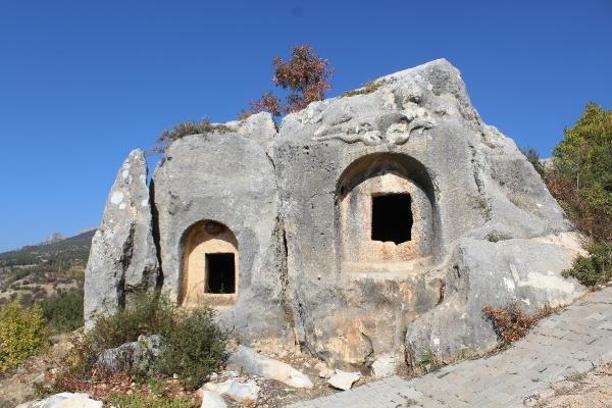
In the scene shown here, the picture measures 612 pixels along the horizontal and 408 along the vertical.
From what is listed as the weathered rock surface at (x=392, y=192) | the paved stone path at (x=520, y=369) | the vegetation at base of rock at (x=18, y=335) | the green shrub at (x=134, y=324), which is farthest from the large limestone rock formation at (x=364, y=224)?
the vegetation at base of rock at (x=18, y=335)

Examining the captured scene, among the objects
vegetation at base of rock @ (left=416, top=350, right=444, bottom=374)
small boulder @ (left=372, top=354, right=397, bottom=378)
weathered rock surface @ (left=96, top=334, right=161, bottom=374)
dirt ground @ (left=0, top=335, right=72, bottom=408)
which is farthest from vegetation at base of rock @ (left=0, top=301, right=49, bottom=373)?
vegetation at base of rock @ (left=416, top=350, right=444, bottom=374)

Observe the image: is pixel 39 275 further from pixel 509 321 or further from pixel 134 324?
pixel 509 321

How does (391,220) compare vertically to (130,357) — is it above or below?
above

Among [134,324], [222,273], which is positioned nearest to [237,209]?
[134,324]

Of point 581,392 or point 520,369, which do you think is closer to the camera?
point 581,392

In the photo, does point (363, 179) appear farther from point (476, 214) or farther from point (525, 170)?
point (525, 170)

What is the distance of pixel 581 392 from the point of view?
4906mm

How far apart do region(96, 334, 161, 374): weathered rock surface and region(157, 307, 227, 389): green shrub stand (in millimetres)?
196

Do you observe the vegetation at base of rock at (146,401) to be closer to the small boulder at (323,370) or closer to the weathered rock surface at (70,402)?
the weathered rock surface at (70,402)

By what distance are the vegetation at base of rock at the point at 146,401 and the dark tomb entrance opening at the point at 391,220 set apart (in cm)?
657

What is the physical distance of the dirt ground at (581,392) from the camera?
4.69 metres

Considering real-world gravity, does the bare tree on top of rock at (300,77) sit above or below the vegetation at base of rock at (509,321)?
above

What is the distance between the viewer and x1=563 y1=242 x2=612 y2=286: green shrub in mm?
7051

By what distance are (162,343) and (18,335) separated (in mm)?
4402
